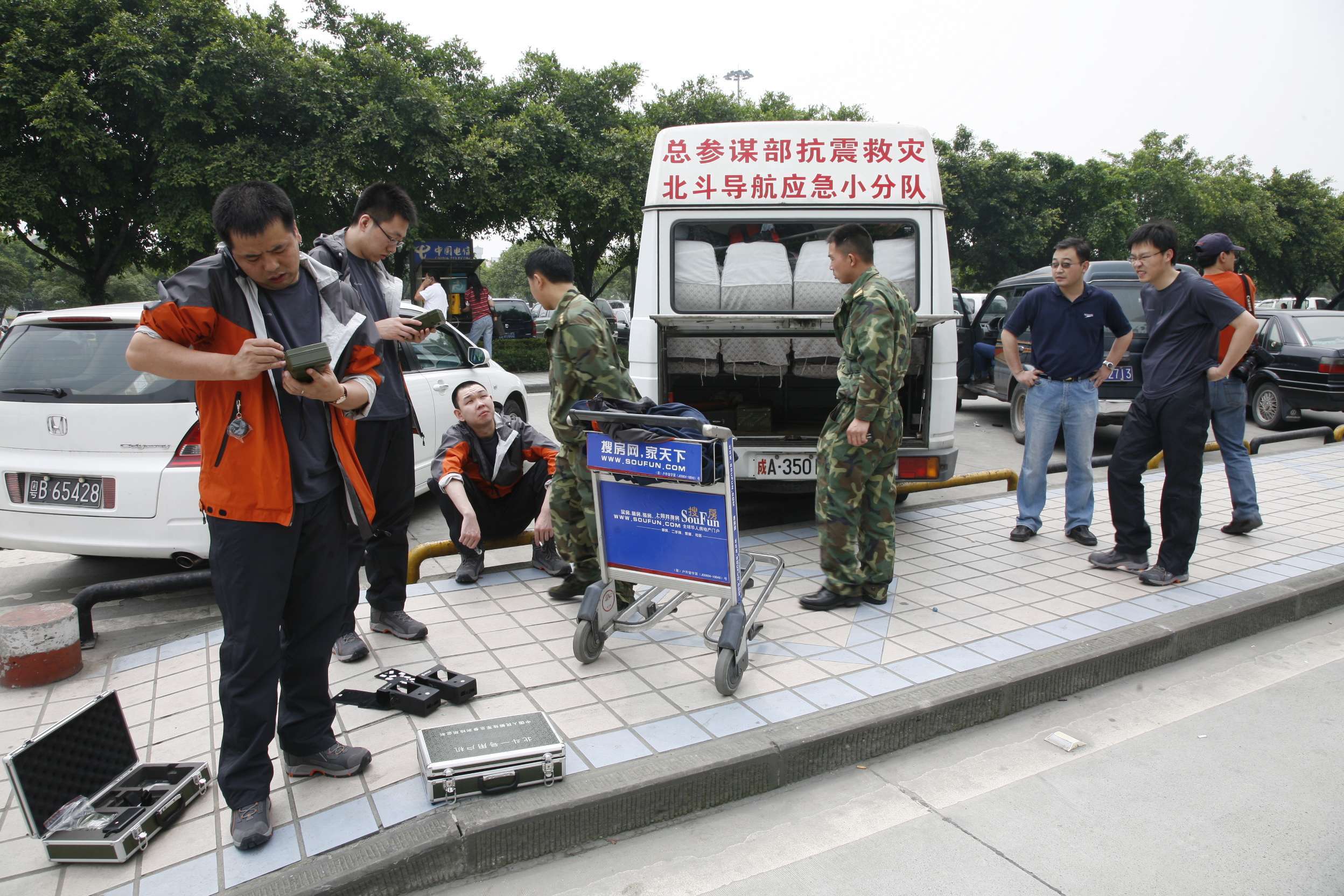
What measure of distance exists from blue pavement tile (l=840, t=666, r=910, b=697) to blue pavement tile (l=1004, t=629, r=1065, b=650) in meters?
0.74

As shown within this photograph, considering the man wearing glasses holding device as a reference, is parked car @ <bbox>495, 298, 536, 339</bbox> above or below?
above

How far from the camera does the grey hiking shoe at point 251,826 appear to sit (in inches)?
92.2

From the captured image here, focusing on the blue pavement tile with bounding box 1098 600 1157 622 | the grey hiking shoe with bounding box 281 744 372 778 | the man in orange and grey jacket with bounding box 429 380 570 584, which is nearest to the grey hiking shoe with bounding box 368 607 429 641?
the man in orange and grey jacket with bounding box 429 380 570 584

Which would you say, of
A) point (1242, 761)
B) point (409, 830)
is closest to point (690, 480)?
point (409, 830)

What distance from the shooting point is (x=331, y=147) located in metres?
15.5

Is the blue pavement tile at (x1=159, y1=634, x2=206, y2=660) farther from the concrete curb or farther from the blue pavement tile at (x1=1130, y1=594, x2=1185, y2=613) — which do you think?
the blue pavement tile at (x1=1130, y1=594, x2=1185, y2=613)

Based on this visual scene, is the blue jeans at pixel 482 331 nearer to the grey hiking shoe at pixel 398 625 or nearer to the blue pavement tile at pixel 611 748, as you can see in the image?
the grey hiking shoe at pixel 398 625

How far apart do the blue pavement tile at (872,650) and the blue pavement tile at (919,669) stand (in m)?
0.08

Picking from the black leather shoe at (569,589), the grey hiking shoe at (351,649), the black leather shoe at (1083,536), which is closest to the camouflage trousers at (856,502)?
the black leather shoe at (569,589)

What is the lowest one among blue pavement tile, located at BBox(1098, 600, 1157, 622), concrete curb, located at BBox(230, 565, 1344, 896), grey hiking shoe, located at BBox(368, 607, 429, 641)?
concrete curb, located at BBox(230, 565, 1344, 896)

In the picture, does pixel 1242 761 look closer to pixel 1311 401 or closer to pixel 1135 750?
pixel 1135 750

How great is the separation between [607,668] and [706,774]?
864 millimetres

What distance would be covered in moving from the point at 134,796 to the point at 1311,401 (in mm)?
11833

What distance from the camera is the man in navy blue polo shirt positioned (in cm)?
522
